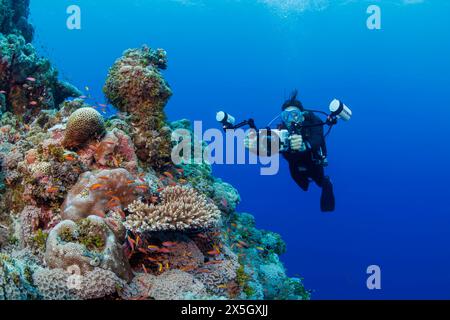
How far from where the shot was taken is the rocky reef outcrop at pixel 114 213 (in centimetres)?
378

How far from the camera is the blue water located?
52719 millimetres

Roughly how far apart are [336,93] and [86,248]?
79.7 metres

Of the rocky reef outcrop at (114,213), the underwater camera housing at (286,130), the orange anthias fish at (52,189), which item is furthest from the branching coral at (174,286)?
the underwater camera housing at (286,130)

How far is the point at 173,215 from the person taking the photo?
4547 mm

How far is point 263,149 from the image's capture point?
7.99 metres

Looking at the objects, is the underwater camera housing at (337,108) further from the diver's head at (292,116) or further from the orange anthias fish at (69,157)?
the orange anthias fish at (69,157)

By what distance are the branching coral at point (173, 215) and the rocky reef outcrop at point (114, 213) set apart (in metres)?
0.01

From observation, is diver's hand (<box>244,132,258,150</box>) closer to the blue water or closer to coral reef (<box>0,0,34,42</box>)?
coral reef (<box>0,0,34,42</box>)

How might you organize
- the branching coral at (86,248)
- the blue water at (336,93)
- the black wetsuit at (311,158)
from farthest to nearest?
the blue water at (336,93), the black wetsuit at (311,158), the branching coral at (86,248)

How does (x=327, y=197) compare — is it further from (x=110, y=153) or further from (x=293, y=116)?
(x=110, y=153)

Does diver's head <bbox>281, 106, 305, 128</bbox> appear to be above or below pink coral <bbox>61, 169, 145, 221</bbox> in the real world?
above

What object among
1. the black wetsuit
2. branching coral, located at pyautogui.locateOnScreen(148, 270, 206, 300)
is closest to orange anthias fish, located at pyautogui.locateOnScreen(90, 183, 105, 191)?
branching coral, located at pyautogui.locateOnScreen(148, 270, 206, 300)
